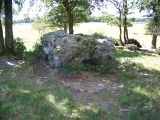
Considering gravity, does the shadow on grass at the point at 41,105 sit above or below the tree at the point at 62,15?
below

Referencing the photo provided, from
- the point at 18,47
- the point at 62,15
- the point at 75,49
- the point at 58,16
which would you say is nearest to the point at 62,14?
the point at 62,15

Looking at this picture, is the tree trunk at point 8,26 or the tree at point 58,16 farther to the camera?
the tree at point 58,16

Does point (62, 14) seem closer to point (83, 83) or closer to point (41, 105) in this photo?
point (83, 83)

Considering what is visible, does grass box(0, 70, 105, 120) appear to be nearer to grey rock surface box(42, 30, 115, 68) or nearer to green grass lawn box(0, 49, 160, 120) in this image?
green grass lawn box(0, 49, 160, 120)

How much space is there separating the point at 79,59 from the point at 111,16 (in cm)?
1802

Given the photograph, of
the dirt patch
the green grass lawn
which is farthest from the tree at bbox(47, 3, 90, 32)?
the green grass lawn

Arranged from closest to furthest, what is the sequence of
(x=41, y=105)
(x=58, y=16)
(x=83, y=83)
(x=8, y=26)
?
(x=41, y=105)
(x=83, y=83)
(x=8, y=26)
(x=58, y=16)

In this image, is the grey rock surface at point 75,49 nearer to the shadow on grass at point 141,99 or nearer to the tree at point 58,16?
the shadow on grass at point 141,99

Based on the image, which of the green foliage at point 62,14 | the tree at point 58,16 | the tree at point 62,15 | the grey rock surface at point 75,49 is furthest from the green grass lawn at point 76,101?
the tree at point 58,16

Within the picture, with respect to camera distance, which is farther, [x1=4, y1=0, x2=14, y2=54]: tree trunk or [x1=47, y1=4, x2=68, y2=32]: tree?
[x1=47, y1=4, x2=68, y2=32]: tree

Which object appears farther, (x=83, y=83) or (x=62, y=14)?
(x=62, y=14)

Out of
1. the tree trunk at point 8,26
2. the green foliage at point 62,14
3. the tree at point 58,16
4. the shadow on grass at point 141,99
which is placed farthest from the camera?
the tree at point 58,16

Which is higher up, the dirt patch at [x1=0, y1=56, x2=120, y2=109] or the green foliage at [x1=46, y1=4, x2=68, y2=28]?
the green foliage at [x1=46, y1=4, x2=68, y2=28]

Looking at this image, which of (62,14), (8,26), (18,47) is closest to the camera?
(8,26)
